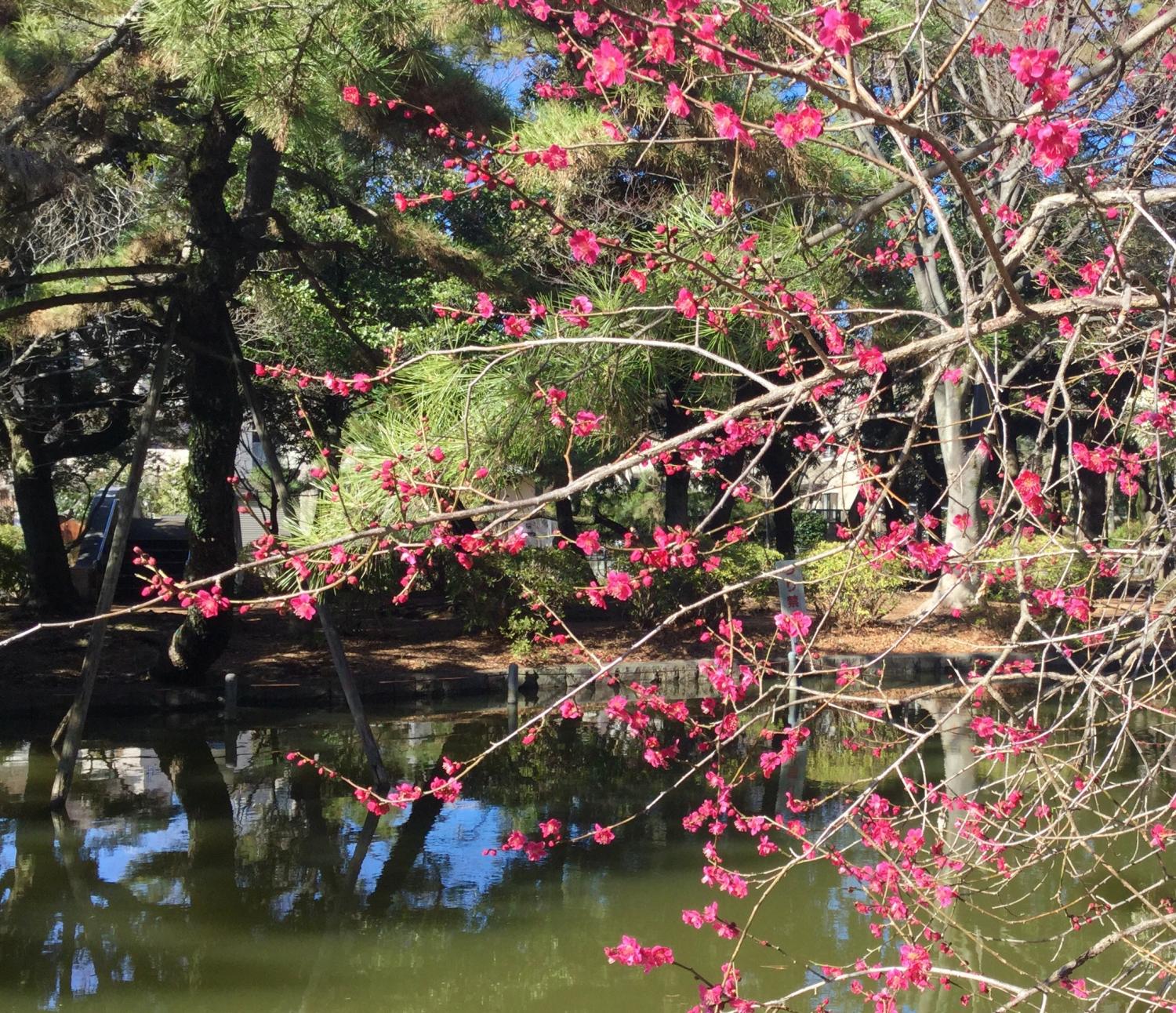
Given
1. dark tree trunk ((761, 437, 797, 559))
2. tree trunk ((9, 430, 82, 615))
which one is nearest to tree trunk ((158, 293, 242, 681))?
tree trunk ((9, 430, 82, 615))

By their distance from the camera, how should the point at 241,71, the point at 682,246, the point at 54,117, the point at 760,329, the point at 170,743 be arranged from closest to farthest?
the point at 682,246
the point at 760,329
the point at 241,71
the point at 54,117
the point at 170,743

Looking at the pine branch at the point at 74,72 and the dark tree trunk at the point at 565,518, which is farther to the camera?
the dark tree trunk at the point at 565,518

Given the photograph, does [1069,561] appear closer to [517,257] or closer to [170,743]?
[517,257]

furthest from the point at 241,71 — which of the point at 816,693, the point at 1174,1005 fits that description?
the point at 1174,1005

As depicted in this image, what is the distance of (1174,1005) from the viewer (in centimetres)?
214

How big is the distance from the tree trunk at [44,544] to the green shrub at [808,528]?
1404 cm

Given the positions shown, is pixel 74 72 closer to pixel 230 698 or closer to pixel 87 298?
pixel 87 298

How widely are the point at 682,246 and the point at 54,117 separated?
5.64 meters

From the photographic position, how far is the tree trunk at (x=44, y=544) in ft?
39.2

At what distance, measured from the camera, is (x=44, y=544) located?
12195 millimetres

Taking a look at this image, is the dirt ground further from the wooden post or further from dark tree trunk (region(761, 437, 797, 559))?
dark tree trunk (region(761, 437, 797, 559))

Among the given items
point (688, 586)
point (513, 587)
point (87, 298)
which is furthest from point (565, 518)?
point (87, 298)

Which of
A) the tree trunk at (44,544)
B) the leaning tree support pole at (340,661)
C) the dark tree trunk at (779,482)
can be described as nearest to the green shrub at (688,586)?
the dark tree trunk at (779,482)

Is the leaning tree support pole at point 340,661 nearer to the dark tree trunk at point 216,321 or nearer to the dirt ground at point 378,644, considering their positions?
the dark tree trunk at point 216,321
